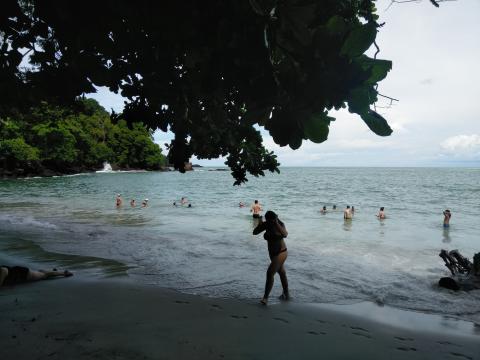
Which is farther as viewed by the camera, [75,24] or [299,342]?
[299,342]

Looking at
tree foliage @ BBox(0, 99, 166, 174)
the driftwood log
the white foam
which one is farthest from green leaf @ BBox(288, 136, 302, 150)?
tree foliage @ BBox(0, 99, 166, 174)

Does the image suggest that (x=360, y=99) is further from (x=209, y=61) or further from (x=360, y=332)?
(x=360, y=332)

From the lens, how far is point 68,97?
12.2 ft

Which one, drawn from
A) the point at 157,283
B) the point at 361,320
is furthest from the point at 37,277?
the point at 361,320

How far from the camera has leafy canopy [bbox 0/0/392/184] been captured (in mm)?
1871

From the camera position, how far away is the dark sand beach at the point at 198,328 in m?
4.96

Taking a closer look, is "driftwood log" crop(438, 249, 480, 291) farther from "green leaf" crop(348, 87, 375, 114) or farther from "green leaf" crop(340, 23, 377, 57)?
"green leaf" crop(340, 23, 377, 57)

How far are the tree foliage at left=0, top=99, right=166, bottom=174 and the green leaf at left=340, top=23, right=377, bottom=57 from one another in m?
43.5

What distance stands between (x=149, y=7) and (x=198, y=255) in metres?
11.1

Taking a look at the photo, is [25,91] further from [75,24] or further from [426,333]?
[426,333]

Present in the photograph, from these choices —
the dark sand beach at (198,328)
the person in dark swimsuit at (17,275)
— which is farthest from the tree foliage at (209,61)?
the person in dark swimsuit at (17,275)

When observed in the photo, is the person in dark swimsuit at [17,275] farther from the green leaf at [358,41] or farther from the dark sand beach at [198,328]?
the green leaf at [358,41]

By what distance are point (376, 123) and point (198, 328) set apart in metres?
4.96

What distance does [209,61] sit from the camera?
2482mm
